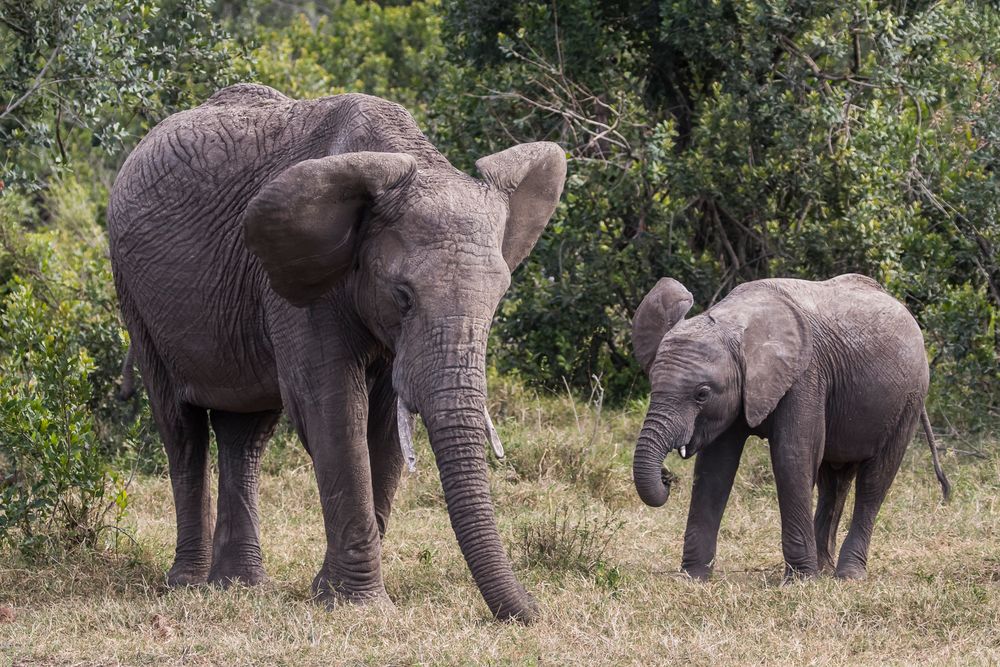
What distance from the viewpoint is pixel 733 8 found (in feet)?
31.8

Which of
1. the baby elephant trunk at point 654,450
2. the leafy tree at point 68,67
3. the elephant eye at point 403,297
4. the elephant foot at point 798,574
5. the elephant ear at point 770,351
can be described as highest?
the leafy tree at point 68,67

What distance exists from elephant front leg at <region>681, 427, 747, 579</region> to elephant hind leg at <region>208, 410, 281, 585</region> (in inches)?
79.3

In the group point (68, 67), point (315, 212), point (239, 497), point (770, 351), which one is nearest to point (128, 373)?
point (239, 497)

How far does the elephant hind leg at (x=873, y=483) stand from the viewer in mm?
6902

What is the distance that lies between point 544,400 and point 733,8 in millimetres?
2918

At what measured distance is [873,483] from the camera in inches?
276

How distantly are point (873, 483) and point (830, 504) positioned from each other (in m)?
0.32

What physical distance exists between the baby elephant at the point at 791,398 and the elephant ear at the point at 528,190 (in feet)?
Answer: 2.67

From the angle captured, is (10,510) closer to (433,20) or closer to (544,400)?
(544,400)

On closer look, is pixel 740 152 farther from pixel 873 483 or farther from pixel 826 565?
pixel 826 565

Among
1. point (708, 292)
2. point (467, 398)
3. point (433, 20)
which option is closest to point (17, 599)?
point (467, 398)

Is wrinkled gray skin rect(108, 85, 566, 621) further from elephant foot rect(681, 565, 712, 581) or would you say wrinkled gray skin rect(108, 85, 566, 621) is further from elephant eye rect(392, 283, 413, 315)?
elephant foot rect(681, 565, 712, 581)

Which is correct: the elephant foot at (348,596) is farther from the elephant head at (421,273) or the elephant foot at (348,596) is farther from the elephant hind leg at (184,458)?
the elephant hind leg at (184,458)

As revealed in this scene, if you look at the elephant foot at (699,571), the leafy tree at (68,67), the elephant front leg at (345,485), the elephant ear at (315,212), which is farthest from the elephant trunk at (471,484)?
the leafy tree at (68,67)
